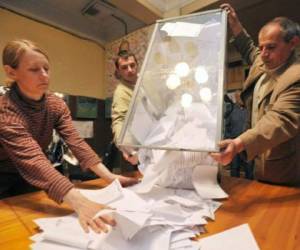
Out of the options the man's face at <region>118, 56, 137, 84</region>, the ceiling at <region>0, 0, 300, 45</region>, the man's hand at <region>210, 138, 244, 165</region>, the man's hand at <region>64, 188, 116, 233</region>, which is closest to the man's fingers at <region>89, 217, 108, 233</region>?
the man's hand at <region>64, 188, 116, 233</region>

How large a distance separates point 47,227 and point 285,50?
1.04 metres

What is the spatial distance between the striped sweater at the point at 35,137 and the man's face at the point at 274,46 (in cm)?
81

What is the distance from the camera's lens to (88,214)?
48 cm

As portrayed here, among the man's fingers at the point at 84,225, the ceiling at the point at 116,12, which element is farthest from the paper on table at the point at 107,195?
the ceiling at the point at 116,12

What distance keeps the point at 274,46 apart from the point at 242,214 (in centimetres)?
71

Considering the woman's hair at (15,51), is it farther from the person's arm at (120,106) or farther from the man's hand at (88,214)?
the person's arm at (120,106)

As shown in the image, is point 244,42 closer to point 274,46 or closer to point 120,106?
point 274,46

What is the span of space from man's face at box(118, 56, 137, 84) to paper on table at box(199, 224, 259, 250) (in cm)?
106

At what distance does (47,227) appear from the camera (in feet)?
1.60

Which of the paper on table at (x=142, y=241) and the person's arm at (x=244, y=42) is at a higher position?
the person's arm at (x=244, y=42)

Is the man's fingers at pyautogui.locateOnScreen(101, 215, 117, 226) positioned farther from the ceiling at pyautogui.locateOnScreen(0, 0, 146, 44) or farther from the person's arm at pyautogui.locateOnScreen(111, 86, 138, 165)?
the ceiling at pyautogui.locateOnScreen(0, 0, 146, 44)

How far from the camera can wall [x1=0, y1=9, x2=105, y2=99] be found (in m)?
2.17

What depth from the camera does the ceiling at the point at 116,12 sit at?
72.6 inches

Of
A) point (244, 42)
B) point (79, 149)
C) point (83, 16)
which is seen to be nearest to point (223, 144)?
point (79, 149)
